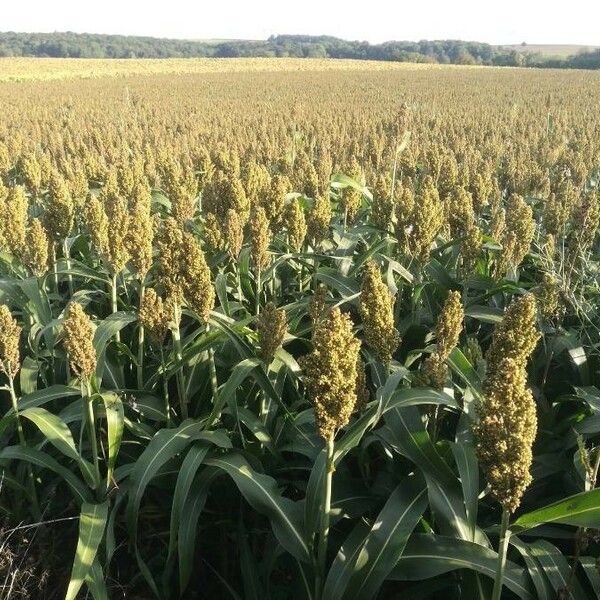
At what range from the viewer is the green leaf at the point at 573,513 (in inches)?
55.1

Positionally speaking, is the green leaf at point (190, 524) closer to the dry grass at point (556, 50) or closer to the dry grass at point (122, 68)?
the dry grass at point (122, 68)

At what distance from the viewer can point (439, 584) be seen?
75.0 inches

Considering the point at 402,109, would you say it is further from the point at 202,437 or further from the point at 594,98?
the point at 594,98

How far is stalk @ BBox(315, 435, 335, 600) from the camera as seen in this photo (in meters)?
1.51

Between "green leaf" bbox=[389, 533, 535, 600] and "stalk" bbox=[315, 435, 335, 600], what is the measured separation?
24 cm

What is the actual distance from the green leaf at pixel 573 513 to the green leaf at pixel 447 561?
1.01 feet

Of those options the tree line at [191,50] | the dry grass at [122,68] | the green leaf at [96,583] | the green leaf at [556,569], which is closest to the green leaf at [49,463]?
the green leaf at [96,583]

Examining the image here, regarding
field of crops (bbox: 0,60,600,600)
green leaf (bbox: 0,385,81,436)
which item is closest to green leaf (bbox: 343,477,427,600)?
field of crops (bbox: 0,60,600,600)

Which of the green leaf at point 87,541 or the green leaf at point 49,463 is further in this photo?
the green leaf at point 49,463

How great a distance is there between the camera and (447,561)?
169 centimetres

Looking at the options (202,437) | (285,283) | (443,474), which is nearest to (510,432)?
(443,474)

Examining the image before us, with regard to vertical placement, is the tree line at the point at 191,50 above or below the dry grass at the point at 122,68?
above

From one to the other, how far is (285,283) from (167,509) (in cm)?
196

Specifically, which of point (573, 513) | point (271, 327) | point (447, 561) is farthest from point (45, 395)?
point (573, 513)
